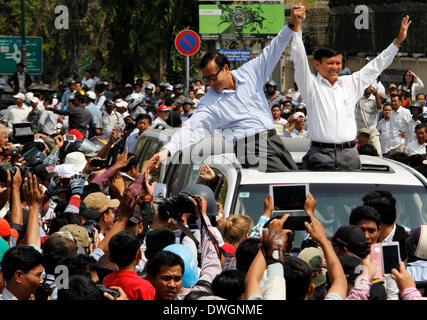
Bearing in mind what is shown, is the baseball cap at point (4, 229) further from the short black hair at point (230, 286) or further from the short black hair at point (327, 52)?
the short black hair at point (327, 52)

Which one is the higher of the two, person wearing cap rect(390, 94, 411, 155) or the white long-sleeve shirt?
the white long-sleeve shirt

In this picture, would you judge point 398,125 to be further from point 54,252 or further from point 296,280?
point 296,280

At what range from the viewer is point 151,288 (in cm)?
509

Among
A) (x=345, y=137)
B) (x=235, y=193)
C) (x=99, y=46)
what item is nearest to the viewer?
(x=235, y=193)

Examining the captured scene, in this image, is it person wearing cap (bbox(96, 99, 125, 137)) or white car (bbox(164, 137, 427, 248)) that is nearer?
white car (bbox(164, 137, 427, 248))

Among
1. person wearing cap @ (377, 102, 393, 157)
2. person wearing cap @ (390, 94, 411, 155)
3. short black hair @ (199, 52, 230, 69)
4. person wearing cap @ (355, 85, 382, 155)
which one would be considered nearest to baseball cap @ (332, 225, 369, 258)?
short black hair @ (199, 52, 230, 69)

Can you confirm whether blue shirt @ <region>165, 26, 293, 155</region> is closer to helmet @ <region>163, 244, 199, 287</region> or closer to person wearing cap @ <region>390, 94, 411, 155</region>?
helmet @ <region>163, 244, 199, 287</region>

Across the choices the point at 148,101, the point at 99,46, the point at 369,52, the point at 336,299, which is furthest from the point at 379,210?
the point at 99,46

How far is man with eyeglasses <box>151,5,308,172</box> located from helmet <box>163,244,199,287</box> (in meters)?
2.04

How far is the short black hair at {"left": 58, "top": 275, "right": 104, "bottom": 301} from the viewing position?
4.31 metres

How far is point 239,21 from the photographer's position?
2809 centimetres

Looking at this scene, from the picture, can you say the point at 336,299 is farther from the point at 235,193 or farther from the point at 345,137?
the point at 345,137

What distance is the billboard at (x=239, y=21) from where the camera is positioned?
26484mm

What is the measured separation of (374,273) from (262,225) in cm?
95
